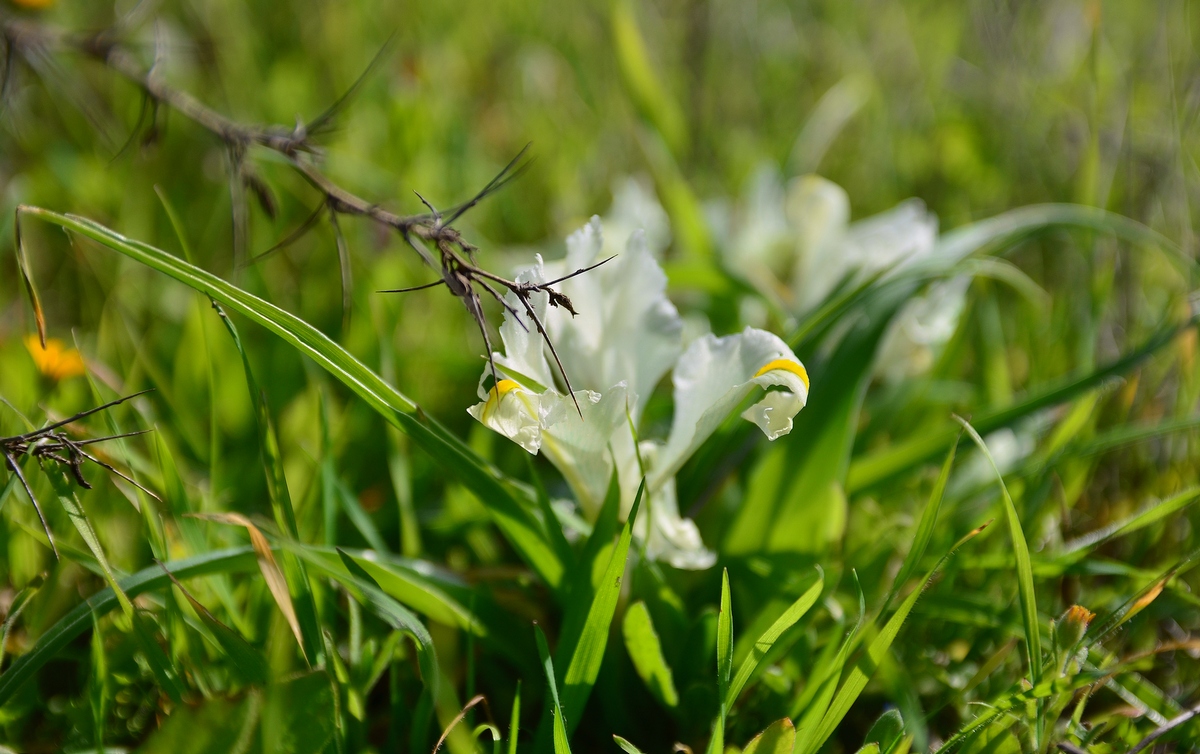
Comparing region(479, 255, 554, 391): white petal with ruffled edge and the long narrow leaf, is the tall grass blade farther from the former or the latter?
the long narrow leaf

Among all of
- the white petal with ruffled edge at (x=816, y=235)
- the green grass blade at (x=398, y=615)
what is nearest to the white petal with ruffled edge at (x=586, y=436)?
the green grass blade at (x=398, y=615)

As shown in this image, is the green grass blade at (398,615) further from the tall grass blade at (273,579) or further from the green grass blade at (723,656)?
the green grass blade at (723,656)

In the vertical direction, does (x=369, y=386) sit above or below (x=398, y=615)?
above

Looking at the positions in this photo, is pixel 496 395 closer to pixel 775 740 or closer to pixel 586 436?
pixel 586 436

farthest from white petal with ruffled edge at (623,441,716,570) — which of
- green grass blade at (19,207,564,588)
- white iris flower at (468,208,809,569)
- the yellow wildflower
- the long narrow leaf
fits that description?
the yellow wildflower

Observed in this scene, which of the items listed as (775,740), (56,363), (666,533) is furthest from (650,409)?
(56,363)

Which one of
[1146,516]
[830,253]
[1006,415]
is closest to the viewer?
[1146,516]
